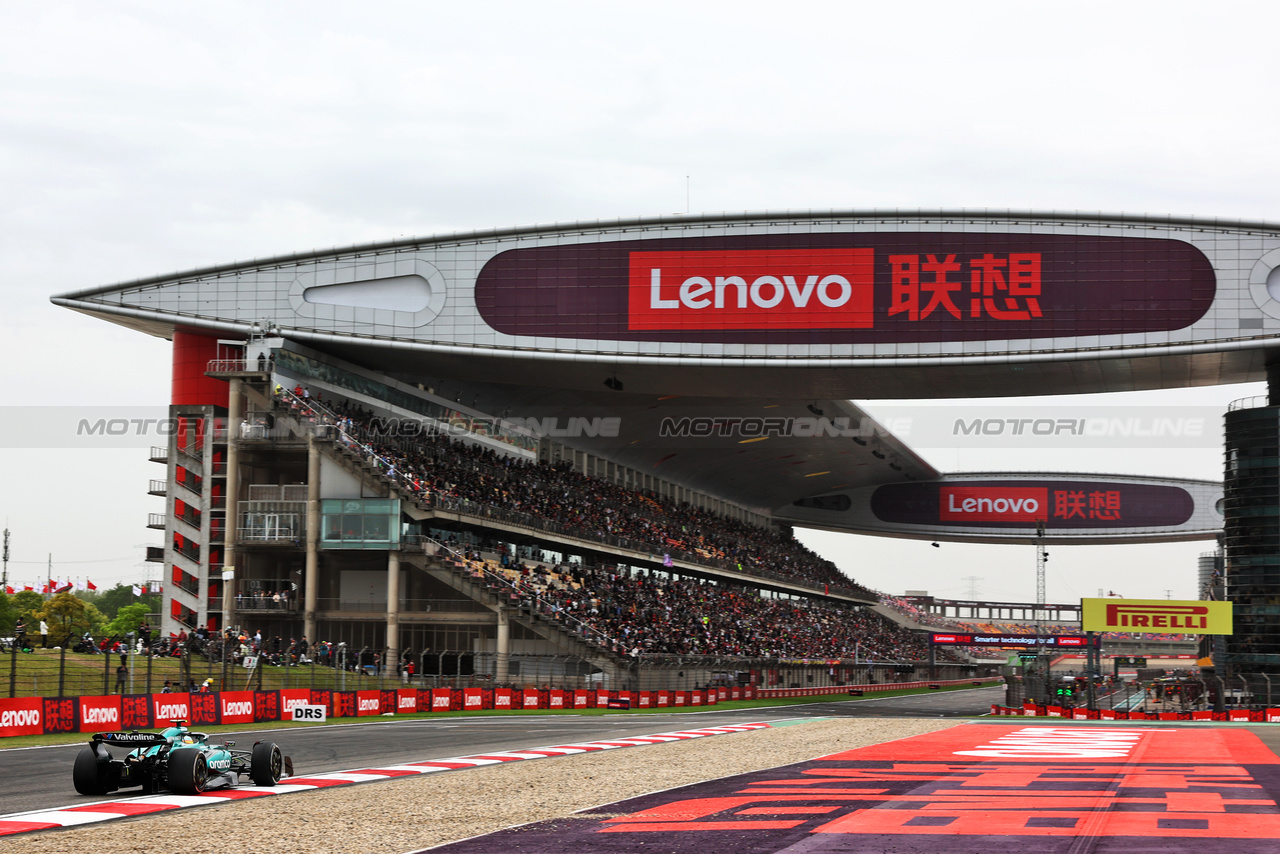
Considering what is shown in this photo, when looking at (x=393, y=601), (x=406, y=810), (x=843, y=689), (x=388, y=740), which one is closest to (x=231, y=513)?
(x=393, y=601)

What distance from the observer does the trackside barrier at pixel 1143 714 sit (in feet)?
137

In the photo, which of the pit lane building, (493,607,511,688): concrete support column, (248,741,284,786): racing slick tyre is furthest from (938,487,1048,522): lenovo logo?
(248,741,284,786): racing slick tyre

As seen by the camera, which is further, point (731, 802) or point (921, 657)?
point (921, 657)

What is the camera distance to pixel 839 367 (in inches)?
1916

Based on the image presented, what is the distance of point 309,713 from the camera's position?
33312 millimetres

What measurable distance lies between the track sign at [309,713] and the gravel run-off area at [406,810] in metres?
13.7

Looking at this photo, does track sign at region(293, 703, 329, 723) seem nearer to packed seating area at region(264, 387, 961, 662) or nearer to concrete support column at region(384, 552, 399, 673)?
concrete support column at region(384, 552, 399, 673)

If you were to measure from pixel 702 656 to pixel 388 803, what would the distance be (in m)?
40.5

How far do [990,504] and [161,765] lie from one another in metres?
93.7

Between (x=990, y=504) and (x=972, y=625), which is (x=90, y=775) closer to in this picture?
(x=990, y=504)

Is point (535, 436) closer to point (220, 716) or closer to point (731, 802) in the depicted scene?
point (220, 716)

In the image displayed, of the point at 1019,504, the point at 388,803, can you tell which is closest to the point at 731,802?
the point at 388,803

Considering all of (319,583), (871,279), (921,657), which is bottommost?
(921,657)

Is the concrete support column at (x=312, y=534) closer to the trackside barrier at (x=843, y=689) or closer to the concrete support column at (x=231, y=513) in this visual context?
the concrete support column at (x=231, y=513)
